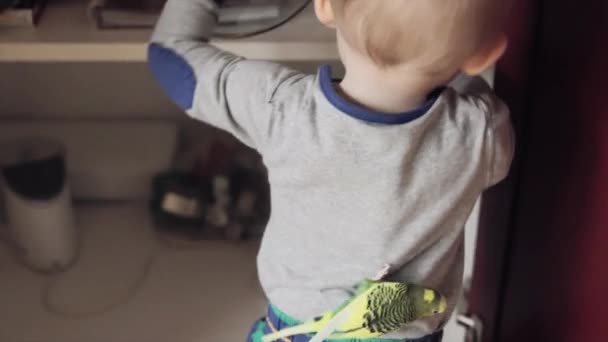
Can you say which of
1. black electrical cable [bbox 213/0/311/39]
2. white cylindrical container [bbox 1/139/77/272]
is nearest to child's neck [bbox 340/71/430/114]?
black electrical cable [bbox 213/0/311/39]

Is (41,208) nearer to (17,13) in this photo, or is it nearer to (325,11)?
(17,13)

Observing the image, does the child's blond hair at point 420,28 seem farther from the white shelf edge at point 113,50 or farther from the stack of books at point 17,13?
the stack of books at point 17,13

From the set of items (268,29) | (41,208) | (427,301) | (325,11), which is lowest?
(41,208)

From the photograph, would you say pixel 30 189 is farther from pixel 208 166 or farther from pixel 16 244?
pixel 208 166

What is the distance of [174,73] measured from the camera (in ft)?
2.33

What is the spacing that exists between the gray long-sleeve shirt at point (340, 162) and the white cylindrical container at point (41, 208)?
431 mm

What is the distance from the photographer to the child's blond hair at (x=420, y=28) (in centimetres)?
55

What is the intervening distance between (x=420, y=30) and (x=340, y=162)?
0.13 meters

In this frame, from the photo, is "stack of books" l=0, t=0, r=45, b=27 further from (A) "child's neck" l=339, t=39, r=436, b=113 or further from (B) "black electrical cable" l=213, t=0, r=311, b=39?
(A) "child's neck" l=339, t=39, r=436, b=113

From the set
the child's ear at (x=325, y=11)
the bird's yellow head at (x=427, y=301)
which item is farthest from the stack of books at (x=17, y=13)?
the bird's yellow head at (x=427, y=301)

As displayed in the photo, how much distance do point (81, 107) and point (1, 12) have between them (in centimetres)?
43

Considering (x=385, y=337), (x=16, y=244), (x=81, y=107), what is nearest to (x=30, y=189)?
(x=16, y=244)

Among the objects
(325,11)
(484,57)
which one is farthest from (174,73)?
(484,57)

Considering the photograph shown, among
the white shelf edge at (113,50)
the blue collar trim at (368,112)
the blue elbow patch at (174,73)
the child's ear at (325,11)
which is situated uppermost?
the child's ear at (325,11)
